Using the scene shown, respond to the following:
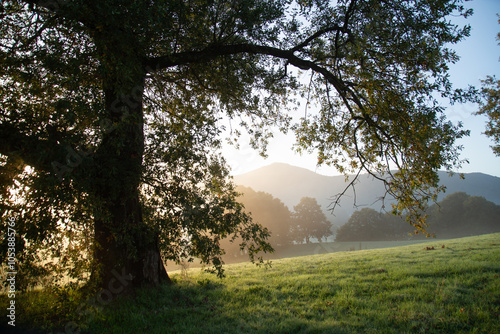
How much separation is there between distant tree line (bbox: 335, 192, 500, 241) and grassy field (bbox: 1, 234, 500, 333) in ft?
191

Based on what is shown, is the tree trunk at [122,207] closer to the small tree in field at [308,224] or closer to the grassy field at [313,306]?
the grassy field at [313,306]

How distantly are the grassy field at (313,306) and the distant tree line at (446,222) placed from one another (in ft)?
191

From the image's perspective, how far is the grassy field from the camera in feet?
20.4

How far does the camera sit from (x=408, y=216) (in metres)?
7.86

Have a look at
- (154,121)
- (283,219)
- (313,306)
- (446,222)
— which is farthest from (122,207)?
(446,222)

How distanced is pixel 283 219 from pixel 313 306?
51.6 meters

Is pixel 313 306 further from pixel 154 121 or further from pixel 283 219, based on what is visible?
pixel 283 219

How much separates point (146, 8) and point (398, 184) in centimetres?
959

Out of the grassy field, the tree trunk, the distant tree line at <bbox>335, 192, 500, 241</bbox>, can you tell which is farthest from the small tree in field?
the tree trunk

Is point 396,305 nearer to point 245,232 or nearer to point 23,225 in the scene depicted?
point 245,232

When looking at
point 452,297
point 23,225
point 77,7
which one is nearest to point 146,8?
point 77,7

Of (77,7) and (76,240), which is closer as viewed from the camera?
(77,7)

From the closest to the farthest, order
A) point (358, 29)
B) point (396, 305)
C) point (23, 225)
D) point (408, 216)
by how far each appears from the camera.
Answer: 1. point (23, 225)
2. point (396, 305)
3. point (408, 216)
4. point (358, 29)

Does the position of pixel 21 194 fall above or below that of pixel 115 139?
below
